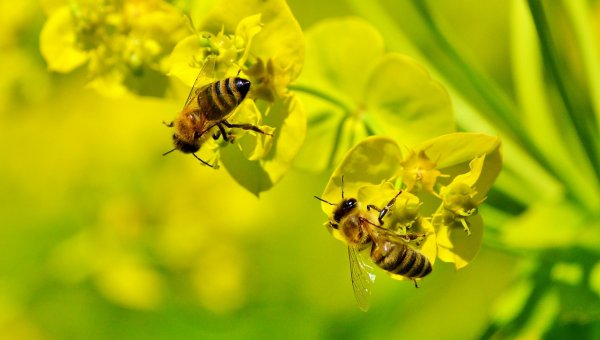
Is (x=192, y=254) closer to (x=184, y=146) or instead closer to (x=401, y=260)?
(x=184, y=146)

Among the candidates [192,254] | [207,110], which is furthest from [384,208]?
[192,254]

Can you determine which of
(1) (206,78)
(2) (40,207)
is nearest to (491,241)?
(1) (206,78)

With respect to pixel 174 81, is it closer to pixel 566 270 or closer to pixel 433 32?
pixel 433 32

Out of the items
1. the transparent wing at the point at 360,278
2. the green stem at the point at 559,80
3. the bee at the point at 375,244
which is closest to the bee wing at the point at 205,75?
the bee at the point at 375,244

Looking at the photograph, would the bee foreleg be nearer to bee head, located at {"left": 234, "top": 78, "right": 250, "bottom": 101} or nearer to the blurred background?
bee head, located at {"left": 234, "top": 78, "right": 250, "bottom": 101}

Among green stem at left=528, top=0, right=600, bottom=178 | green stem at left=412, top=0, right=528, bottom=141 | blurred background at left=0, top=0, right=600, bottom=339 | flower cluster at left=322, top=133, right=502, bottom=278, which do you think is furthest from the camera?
blurred background at left=0, top=0, right=600, bottom=339

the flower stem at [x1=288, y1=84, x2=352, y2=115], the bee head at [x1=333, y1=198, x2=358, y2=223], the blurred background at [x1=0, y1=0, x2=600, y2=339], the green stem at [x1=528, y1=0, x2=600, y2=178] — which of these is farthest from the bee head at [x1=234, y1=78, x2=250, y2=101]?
the blurred background at [x1=0, y1=0, x2=600, y2=339]
